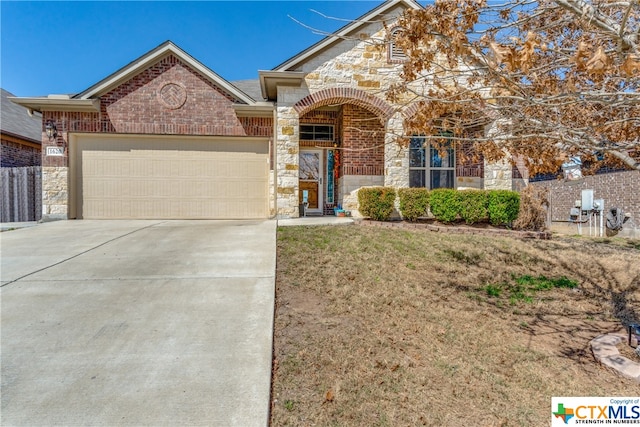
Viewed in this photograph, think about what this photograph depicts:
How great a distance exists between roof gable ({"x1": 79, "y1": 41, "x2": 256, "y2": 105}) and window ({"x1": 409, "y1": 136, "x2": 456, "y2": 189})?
17.1 ft

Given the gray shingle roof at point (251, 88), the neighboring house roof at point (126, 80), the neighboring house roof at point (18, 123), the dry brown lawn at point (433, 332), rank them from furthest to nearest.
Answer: the gray shingle roof at point (251, 88) < the neighboring house roof at point (18, 123) < the neighboring house roof at point (126, 80) < the dry brown lawn at point (433, 332)

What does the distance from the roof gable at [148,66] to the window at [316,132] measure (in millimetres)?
2082

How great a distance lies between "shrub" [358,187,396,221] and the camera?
375 inches

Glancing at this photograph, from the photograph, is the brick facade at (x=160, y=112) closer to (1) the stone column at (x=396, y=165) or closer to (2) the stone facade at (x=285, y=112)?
(2) the stone facade at (x=285, y=112)

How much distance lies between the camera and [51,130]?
10125 mm

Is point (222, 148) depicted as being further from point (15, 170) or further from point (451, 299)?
point (451, 299)

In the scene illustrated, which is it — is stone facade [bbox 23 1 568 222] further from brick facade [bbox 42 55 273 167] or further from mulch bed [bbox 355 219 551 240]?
mulch bed [bbox 355 219 551 240]

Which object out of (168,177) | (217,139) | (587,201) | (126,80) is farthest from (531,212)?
(126,80)

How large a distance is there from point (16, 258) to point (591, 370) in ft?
26.8

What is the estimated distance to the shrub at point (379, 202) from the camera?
9.52 metres

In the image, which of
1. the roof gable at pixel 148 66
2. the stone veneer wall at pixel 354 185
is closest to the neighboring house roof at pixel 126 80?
the roof gable at pixel 148 66

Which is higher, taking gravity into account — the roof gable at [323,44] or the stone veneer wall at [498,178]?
the roof gable at [323,44]

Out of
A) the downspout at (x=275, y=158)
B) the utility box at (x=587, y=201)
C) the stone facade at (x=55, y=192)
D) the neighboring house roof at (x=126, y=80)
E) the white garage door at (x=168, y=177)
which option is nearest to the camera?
the neighboring house roof at (x=126, y=80)

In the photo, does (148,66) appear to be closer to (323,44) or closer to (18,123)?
(323,44)
